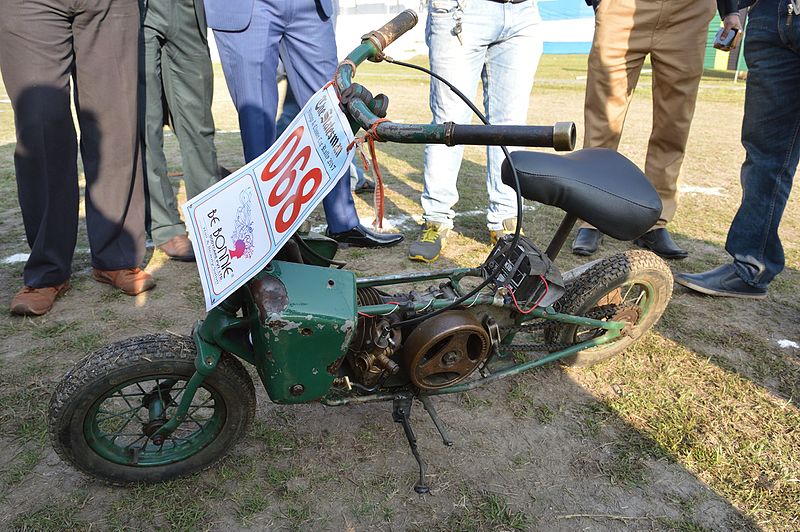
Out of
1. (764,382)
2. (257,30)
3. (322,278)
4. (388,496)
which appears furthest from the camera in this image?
(257,30)

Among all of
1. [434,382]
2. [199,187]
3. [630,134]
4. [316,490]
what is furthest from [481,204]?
[630,134]

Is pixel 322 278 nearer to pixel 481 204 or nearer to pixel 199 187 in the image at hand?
pixel 199 187

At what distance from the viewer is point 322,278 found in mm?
1689

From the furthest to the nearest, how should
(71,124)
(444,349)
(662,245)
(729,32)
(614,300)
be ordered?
(662,245) < (729,32) < (71,124) < (614,300) < (444,349)

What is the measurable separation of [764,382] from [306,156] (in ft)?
6.98

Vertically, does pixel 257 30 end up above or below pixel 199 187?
above

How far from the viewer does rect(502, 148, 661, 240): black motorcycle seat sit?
191cm

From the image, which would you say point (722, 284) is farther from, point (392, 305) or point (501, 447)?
point (392, 305)

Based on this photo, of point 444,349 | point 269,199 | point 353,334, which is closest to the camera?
point 269,199

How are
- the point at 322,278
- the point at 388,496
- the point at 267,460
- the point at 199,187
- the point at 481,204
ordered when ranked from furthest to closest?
the point at 481,204
the point at 199,187
the point at 267,460
the point at 388,496
the point at 322,278

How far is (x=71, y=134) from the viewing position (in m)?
2.67

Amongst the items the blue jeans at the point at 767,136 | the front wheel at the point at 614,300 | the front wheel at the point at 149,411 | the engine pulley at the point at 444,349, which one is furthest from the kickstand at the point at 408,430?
the blue jeans at the point at 767,136

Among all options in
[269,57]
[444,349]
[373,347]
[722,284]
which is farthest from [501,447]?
[269,57]

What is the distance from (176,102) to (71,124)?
715 mm
